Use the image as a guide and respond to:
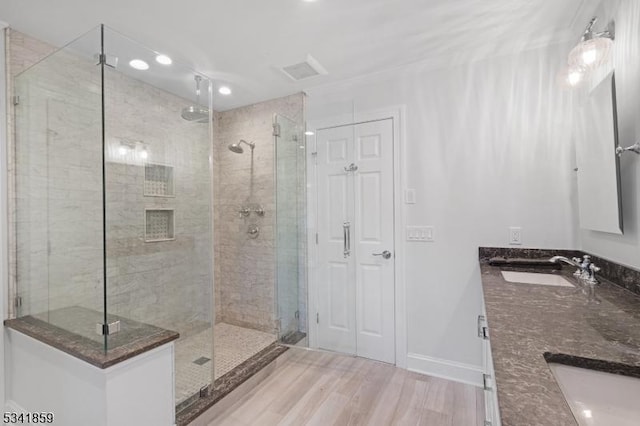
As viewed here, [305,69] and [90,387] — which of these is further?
[305,69]

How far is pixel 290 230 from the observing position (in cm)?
298

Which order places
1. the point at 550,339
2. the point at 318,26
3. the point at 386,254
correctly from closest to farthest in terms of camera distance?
1. the point at 550,339
2. the point at 318,26
3. the point at 386,254

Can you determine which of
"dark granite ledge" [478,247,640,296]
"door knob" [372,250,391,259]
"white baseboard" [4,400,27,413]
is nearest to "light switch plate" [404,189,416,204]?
"door knob" [372,250,391,259]

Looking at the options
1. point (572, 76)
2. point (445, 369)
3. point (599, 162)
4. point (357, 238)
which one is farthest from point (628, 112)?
point (445, 369)

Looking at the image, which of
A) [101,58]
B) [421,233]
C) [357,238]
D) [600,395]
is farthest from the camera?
[357,238]

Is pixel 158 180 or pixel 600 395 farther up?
pixel 158 180

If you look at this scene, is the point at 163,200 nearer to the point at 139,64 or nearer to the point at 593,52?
the point at 139,64

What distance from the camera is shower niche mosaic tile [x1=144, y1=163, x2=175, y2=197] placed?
97.5 inches

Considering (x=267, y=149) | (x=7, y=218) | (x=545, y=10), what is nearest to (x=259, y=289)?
(x=267, y=149)

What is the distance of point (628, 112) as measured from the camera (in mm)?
1370

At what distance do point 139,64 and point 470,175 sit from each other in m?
2.67

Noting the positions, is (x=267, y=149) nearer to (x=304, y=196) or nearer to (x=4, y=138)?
(x=304, y=196)

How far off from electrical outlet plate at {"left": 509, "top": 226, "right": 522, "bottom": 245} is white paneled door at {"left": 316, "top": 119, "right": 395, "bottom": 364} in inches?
35.1

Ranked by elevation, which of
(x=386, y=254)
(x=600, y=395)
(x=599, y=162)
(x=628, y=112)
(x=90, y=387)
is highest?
(x=628, y=112)
